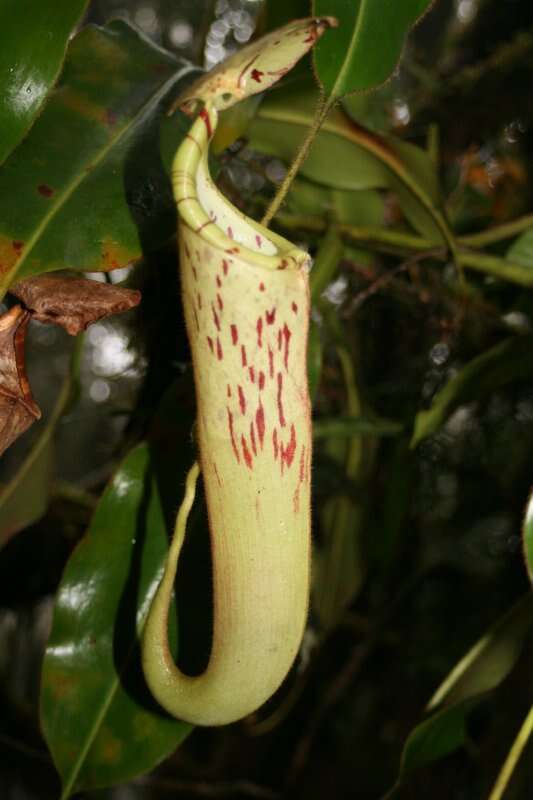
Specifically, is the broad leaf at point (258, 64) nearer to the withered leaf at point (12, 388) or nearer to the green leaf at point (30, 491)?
the withered leaf at point (12, 388)

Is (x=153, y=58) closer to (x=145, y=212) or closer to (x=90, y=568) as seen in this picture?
(x=145, y=212)

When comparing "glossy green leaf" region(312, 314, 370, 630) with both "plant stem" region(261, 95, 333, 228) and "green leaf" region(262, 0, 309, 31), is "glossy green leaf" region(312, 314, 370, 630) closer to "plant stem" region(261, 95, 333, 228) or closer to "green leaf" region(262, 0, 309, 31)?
"green leaf" region(262, 0, 309, 31)

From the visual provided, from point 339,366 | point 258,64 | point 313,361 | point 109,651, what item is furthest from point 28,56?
point 339,366

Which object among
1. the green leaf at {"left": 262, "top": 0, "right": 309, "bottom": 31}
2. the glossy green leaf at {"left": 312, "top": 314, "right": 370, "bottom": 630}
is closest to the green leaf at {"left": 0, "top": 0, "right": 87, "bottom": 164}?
the green leaf at {"left": 262, "top": 0, "right": 309, "bottom": 31}

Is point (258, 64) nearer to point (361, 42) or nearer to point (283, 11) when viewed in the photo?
point (361, 42)

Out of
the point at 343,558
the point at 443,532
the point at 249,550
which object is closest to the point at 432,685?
the point at 443,532

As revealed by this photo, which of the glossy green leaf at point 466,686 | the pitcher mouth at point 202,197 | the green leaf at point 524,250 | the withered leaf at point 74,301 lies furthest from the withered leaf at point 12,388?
the green leaf at point 524,250
